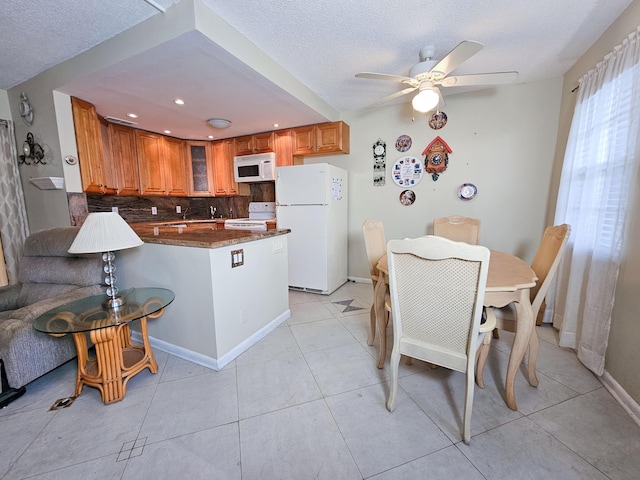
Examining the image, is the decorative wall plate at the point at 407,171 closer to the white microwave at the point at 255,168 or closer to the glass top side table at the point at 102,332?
the white microwave at the point at 255,168

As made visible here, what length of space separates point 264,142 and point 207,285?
2821 millimetres

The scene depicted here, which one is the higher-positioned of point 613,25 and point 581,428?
point 613,25

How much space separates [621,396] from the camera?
1466 millimetres

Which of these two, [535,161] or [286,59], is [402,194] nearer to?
[535,161]

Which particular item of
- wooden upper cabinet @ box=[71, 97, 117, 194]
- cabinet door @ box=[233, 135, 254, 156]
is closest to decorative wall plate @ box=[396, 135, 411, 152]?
cabinet door @ box=[233, 135, 254, 156]

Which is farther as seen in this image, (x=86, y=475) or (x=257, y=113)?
(x=257, y=113)

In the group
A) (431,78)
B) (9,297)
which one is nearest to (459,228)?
(431,78)

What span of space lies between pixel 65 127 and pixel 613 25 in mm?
4669

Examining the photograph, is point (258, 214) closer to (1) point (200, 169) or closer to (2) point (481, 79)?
(1) point (200, 169)

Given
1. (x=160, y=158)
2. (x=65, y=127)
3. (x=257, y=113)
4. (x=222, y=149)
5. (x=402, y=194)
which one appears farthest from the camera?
(x=222, y=149)

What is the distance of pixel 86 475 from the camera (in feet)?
3.61

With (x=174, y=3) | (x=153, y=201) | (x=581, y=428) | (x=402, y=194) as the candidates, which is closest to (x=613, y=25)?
(x=402, y=194)

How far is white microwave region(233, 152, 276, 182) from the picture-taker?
12.0ft

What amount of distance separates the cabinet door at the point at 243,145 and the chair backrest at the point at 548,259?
380cm
